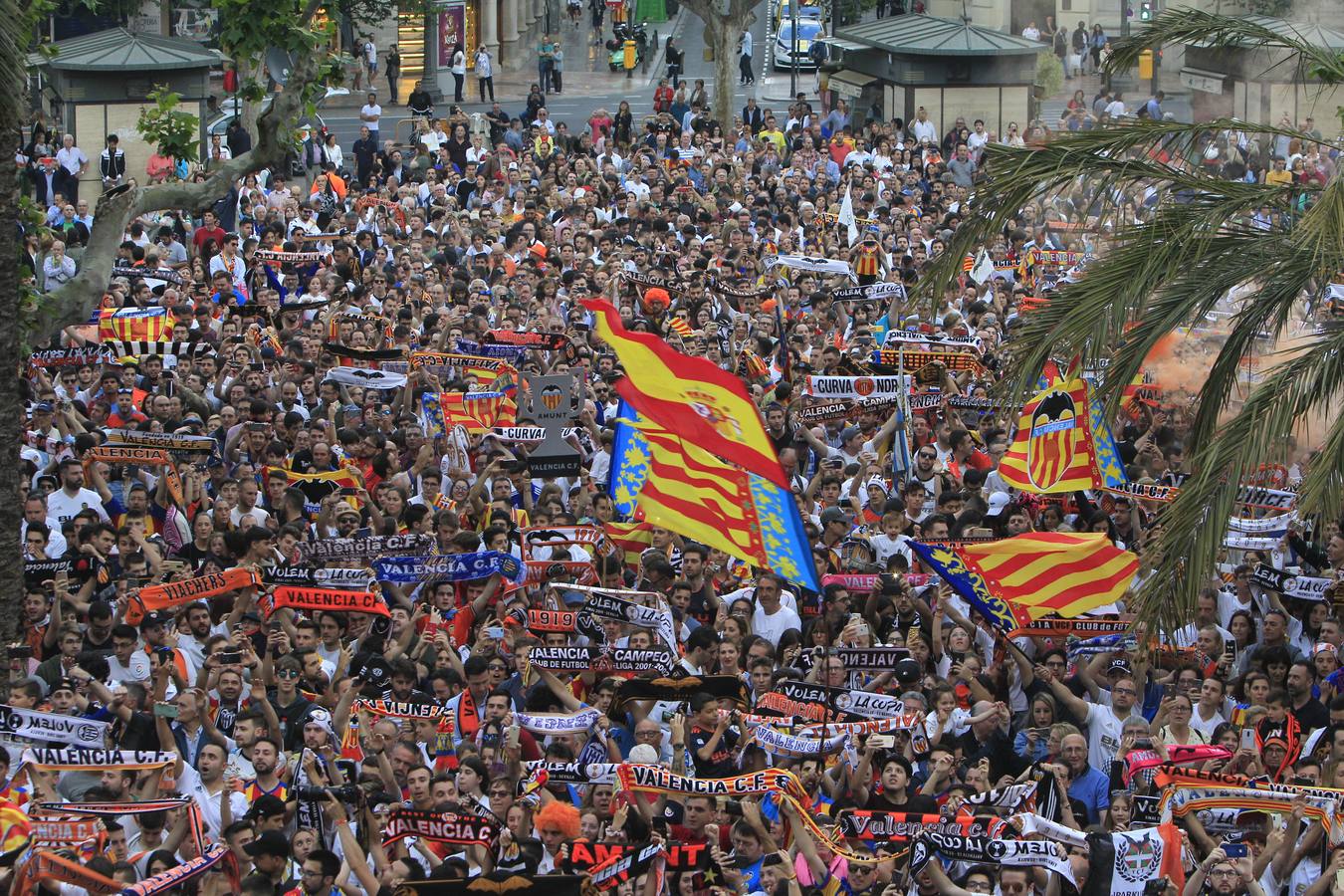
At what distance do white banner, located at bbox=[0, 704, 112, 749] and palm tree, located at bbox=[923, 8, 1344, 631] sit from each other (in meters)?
4.73

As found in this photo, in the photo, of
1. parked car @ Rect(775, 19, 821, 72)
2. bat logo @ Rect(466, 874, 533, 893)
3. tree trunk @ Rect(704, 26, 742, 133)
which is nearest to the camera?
bat logo @ Rect(466, 874, 533, 893)

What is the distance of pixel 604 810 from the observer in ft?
32.7

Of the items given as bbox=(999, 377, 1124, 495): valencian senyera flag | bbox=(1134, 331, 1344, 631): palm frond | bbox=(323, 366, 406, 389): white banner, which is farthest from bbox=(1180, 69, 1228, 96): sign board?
bbox=(1134, 331, 1344, 631): palm frond

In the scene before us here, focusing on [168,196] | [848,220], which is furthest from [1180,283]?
[848,220]

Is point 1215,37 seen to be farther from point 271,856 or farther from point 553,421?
point 271,856

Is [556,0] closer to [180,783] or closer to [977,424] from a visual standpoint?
[977,424]

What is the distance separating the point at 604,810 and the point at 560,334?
27.5 ft

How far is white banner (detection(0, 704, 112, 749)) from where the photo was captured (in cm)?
993

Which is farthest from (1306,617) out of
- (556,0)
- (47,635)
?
(556,0)

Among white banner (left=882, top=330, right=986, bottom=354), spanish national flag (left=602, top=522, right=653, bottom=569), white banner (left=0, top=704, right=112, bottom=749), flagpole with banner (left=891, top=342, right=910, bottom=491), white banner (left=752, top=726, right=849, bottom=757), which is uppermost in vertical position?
white banner (left=882, top=330, right=986, bottom=354)

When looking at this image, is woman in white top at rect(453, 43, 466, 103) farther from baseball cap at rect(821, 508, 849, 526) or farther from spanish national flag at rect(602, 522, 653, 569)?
spanish national flag at rect(602, 522, 653, 569)

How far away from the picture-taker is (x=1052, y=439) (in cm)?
1385

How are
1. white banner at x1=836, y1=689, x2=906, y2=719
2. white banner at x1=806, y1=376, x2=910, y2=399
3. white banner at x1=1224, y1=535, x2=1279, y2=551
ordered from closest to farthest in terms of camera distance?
1. white banner at x1=836, y1=689, x2=906, y2=719
2. white banner at x1=1224, y1=535, x2=1279, y2=551
3. white banner at x1=806, y1=376, x2=910, y2=399

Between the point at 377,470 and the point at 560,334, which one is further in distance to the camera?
the point at 560,334
